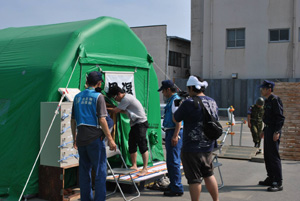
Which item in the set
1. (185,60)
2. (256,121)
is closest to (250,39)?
(185,60)

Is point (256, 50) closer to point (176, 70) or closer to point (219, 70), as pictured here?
point (219, 70)

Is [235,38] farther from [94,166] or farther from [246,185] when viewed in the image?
[94,166]

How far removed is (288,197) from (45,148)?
4.15 m

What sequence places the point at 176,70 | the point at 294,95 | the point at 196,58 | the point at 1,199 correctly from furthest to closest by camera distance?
the point at 176,70 → the point at 196,58 → the point at 294,95 → the point at 1,199

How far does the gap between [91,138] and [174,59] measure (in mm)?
26475

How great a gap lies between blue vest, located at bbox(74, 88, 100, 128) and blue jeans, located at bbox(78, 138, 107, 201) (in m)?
0.28

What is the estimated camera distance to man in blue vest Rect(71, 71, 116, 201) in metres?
5.26

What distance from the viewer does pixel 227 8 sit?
1035 inches

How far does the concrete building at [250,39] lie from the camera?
25.0m

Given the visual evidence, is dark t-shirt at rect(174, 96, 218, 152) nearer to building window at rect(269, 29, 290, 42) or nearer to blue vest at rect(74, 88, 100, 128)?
blue vest at rect(74, 88, 100, 128)

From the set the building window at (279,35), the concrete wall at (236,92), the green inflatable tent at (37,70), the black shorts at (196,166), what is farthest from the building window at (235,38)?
the black shorts at (196,166)

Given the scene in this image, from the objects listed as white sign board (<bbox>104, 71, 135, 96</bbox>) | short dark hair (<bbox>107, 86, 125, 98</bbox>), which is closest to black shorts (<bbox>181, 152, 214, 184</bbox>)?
short dark hair (<bbox>107, 86, 125, 98</bbox>)

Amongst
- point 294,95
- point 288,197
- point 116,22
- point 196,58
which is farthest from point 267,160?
point 196,58

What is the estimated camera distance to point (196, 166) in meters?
5.08
